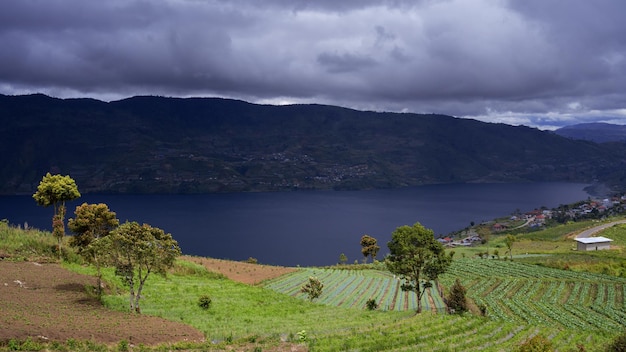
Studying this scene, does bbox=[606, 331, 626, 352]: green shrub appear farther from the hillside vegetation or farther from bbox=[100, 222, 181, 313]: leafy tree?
bbox=[100, 222, 181, 313]: leafy tree

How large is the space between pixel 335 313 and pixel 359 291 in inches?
627

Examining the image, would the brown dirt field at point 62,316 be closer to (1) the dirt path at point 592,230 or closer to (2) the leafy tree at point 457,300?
(2) the leafy tree at point 457,300

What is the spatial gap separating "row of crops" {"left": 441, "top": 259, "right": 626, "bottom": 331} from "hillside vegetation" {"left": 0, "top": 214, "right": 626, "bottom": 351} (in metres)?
0.15

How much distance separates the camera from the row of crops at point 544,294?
44.5 metres

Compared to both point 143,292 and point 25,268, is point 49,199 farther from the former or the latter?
point 143,292

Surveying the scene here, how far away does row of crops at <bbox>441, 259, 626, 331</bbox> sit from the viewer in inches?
1752

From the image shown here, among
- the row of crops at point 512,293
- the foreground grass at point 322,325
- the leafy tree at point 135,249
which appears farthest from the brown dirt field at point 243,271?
the leafy tree at point 135,249

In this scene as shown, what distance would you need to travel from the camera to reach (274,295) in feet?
149

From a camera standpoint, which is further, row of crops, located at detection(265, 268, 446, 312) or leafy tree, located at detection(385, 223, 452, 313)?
row of crops, located at detection(265, 268, 446, 312)

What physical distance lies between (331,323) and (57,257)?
86.8 feet

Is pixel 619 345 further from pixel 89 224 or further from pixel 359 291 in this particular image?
pixel 89 224

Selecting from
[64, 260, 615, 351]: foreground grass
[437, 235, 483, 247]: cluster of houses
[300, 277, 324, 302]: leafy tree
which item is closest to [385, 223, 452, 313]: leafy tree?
[64, 260, 615, 351]: foreground grass

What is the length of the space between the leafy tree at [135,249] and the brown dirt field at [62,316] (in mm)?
2920

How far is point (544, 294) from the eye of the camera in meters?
56.6
